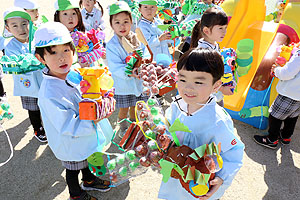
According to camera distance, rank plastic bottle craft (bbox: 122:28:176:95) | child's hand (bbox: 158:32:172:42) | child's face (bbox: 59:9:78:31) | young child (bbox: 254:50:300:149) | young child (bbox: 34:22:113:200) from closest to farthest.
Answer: young child (bbox: 34:22:113:200) < plastic bottle craft (bbox: 122:28:176:95) < young child (bbox: 254:50:300:149) < child's face (bbox: 59:9:78:31) < child's hand (bbox: 158:32:172:42)

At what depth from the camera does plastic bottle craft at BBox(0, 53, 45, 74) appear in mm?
2441

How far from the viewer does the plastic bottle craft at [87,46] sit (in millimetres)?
2822

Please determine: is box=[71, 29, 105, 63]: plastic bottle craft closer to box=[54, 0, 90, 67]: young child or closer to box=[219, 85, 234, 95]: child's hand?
box=[54, 0, 90, 67]: young child

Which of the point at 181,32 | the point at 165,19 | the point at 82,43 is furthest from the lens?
the point at 165,19

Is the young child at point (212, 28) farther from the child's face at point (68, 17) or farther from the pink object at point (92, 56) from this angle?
the child's face at point (68, 17)

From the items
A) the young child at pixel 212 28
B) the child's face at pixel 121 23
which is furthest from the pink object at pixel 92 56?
the young child at pixel 212 28

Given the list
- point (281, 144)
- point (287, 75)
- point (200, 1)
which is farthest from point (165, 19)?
point (281, 144)

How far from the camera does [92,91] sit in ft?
5.19

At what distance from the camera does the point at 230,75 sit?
2.30 m

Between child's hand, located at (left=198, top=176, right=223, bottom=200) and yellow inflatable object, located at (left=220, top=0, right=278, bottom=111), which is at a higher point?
yellow inflatable object, located at (left=220, top=0, right=278, bottom=111)

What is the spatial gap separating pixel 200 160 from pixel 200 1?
161 inches

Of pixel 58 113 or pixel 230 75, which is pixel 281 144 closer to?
pixel 230 75

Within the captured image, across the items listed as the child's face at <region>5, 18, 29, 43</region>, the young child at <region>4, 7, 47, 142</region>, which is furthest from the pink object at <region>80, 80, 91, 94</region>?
the child's face at <region>5, 18, 29, 43</region>

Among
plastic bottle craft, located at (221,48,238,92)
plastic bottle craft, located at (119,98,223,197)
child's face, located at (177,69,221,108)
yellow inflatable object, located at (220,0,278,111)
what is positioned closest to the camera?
plastic bottle craft, located at (119,98,223,197)
